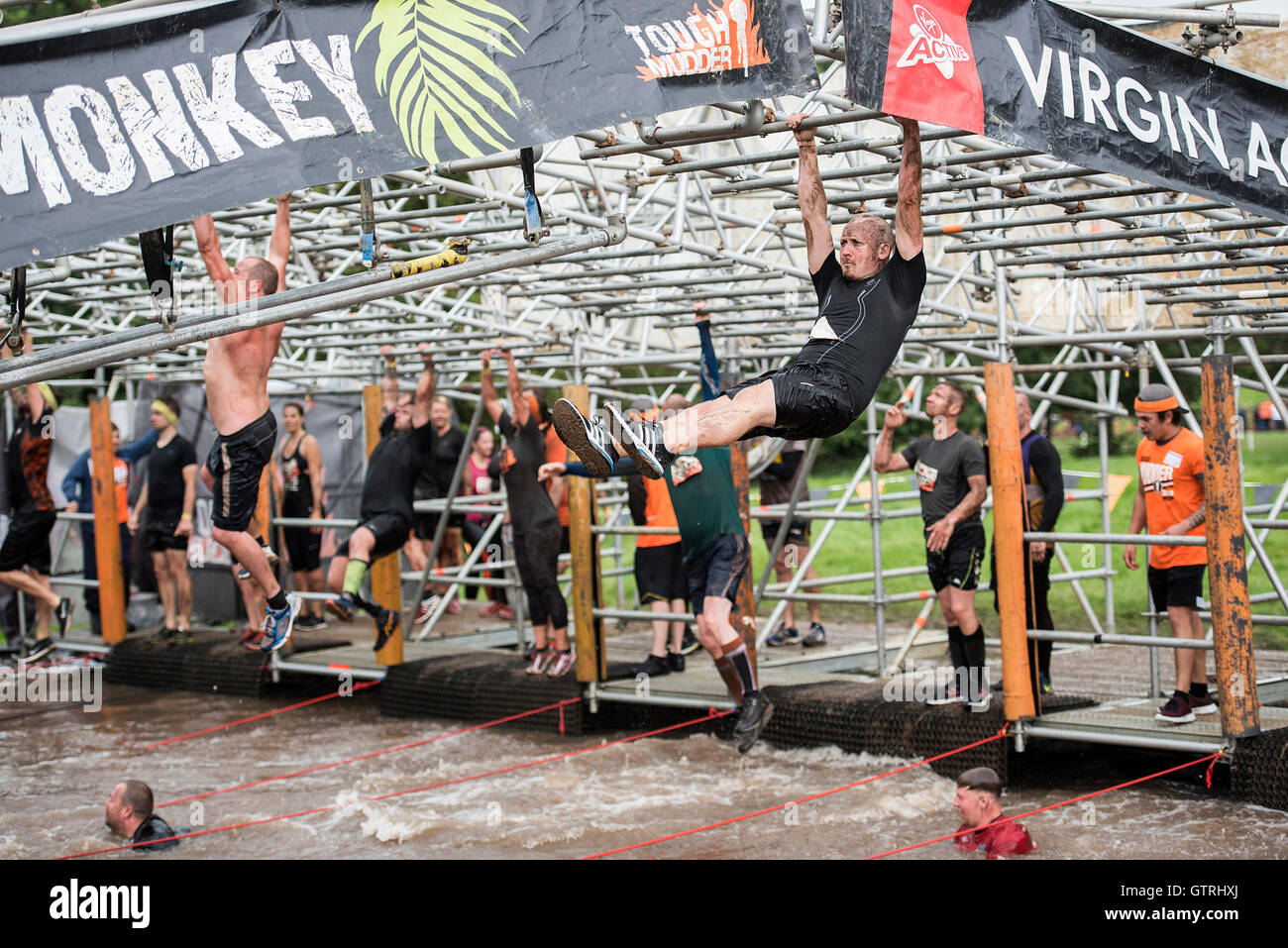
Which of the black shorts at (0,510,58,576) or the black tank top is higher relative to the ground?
the black tank top

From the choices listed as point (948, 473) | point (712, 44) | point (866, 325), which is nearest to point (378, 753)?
point (948, 473)

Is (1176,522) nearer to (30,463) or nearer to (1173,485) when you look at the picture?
(1173,485)

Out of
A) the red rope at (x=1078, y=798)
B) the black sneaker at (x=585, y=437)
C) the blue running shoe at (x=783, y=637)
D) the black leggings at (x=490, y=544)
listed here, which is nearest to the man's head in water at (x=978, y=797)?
the red rope at (x=1078, y=798)

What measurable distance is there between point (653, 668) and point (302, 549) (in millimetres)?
3884

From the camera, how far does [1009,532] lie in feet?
22.3

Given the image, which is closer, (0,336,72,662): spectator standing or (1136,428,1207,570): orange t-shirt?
(1136,428,1207,570): orange t-shirt

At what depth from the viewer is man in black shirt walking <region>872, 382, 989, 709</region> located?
720 centimetres

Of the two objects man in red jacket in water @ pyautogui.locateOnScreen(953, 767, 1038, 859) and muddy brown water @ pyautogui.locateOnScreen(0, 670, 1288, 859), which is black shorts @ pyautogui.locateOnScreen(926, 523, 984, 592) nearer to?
muddy brown water @ pyautogui.locateOnScreen(0, 670, 1288, 859)

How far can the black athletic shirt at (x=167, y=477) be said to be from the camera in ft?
35.6

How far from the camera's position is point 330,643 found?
35.4 feet

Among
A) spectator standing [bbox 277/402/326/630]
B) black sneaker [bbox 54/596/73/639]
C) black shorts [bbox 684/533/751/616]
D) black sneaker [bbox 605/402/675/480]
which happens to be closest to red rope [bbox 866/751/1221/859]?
black shorts [bbox 684/533/751/616]

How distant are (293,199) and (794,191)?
2.81 metres

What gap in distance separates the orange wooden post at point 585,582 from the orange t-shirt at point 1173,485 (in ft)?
11.3
